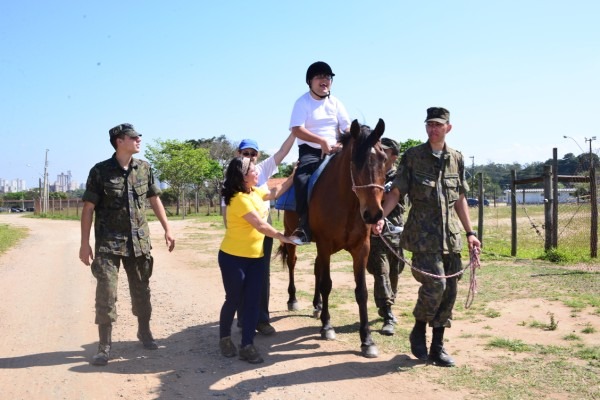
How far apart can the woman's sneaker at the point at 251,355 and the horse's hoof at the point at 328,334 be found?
102 centimetres

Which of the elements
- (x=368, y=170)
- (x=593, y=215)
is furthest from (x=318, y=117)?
(x=593, y=215)

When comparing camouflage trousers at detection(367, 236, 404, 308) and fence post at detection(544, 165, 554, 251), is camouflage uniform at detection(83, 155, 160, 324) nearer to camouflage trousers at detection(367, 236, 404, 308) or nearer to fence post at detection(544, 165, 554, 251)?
camouflage trousers at detection(367, 236, 404, 308)

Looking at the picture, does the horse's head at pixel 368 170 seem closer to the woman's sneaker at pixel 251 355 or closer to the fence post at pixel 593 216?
the woman's sneaker at pixel 251 355

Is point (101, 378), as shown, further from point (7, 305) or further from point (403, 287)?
point (403, 287)

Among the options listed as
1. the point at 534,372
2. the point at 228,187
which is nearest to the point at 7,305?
the point at 228,187

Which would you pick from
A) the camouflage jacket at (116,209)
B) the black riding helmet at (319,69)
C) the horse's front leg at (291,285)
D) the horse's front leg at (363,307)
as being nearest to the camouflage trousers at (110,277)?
the camouflage jacket at (116,209)

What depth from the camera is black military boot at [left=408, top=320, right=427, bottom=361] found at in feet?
16.3

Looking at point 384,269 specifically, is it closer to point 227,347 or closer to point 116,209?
point 227,347

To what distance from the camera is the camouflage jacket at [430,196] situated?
4.75 m

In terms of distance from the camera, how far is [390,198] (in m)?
5.10

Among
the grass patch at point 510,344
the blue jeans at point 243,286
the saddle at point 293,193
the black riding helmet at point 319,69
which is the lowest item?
the grass patch at point 510,344

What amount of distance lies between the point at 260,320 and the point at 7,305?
14.7 ft

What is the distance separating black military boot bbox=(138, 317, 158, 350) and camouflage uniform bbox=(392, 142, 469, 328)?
2.91 metres

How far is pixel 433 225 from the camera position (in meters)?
4.76
